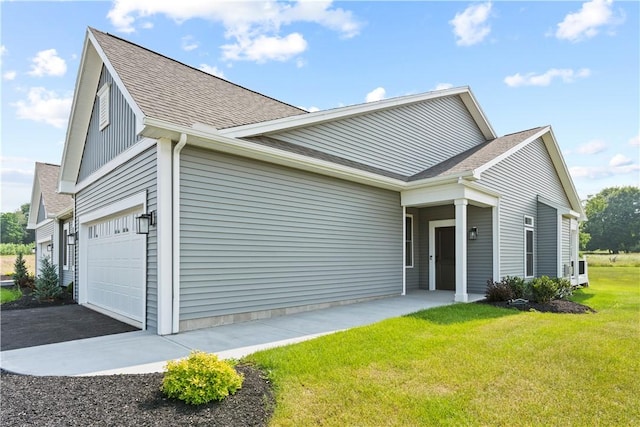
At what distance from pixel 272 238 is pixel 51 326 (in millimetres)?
4509

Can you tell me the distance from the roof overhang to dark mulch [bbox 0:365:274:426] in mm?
4051

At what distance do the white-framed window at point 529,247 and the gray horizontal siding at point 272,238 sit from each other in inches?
200

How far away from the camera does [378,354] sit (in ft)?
16.1

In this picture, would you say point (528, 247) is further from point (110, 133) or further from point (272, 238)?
point (110, 133)

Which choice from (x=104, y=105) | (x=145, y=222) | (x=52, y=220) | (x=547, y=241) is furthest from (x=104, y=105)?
(x=547, y=241)

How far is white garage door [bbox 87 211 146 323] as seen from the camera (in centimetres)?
716

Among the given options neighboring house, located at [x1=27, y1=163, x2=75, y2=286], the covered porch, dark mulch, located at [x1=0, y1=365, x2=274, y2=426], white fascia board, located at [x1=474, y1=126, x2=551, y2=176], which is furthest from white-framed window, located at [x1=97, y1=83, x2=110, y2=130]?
white fascia board, located at [x1=474, y1=126, x2=551, y2=176]

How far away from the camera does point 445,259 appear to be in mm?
11773

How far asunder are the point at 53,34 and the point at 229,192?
5.73m

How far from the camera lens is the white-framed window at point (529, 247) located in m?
12.2

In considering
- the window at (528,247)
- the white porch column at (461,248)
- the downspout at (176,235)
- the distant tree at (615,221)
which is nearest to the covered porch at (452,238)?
the white porch column at (461,248)

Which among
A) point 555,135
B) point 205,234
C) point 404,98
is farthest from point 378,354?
point 555,135

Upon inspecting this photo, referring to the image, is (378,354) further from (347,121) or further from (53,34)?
(53,34)

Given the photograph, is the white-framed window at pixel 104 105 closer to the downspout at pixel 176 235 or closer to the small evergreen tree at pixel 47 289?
the downspout at pixel 176 235
